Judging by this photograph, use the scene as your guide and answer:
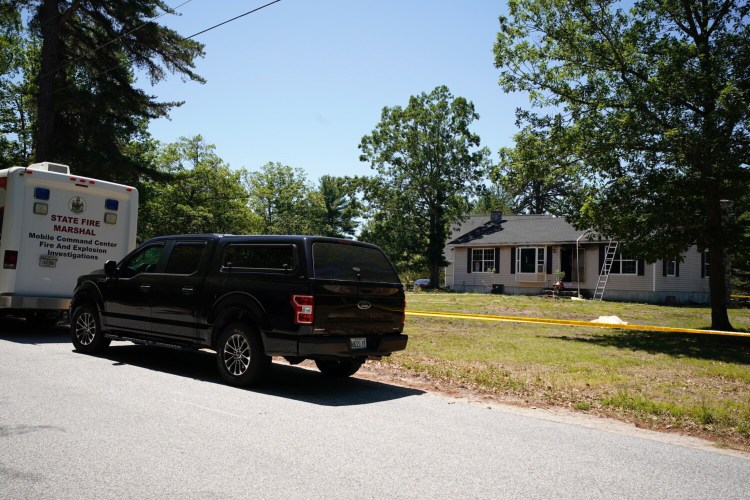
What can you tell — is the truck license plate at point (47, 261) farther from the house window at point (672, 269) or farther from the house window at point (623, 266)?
the house window at point (672, 269)

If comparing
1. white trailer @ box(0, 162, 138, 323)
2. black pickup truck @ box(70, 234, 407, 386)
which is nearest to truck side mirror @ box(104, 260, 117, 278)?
black pickup truck @ box(70, 234, 407, 386)

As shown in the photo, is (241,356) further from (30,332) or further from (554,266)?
(554,266)

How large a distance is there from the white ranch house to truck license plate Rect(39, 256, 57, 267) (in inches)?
936

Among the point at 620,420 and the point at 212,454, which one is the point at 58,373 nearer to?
→ the point at 212,454

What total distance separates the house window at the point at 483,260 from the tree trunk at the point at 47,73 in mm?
27451

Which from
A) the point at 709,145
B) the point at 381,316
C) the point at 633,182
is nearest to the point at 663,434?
the point at 381,316

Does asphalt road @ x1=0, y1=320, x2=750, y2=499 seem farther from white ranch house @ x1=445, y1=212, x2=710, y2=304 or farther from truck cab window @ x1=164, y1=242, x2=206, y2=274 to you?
white ranch house @ x1=445, y1=212, x2=710, y2=304

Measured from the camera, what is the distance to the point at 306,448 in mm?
5133

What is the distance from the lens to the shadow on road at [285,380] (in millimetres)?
7532

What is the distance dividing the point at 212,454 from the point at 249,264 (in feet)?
11.7

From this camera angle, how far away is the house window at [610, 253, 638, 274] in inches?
1315

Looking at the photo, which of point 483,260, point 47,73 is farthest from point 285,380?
point 483,260

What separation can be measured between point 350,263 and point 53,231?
7334 mm

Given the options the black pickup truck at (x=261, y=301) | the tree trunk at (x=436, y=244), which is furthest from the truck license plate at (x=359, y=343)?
the tree trunk at (x=436, y=244)
